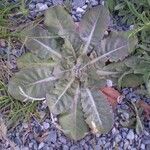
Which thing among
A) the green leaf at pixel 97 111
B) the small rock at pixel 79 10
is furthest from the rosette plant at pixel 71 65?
the small rock at pixel 79 10

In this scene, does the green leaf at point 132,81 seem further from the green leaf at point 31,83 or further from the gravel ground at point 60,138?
the green leaf at point 31,83

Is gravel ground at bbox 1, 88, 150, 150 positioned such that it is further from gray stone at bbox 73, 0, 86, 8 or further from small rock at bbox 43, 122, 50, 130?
gray stone at bbox 73, 0, 86, 8

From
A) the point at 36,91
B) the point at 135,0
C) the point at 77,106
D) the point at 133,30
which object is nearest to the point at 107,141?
the point at 77,106

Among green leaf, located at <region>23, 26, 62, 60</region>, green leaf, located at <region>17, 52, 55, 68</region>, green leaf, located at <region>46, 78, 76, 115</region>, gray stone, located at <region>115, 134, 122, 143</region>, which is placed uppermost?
green leaf, located at <region>23, 26, 62, 60</region>

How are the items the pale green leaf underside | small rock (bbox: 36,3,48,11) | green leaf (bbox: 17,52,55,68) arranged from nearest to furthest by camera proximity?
1. the pale green leaf underside
2. green leaf (bbox: 17,52,55,68)
3. small rock (bbox: 36,3,48,11)

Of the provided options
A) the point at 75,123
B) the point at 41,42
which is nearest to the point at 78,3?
the point at 41,42

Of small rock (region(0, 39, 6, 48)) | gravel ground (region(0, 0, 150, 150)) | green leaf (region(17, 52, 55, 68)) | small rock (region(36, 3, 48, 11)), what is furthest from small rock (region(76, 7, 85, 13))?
gravel ground (region(0, 0, 150, 150))

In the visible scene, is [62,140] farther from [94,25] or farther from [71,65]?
[94,25]
